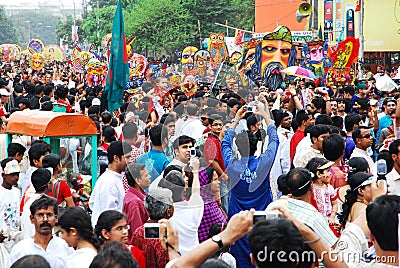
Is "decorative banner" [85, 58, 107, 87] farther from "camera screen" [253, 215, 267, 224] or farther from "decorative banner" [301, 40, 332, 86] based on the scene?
"camera screen" [253, 215, 267, 224]

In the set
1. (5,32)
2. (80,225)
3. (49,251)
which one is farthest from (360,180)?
(5,32)

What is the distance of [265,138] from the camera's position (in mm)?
7531

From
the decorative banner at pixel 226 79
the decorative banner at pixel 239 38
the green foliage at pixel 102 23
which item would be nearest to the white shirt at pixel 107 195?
the decorative banner at pixel 226 79

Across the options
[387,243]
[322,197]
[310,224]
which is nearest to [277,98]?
[322,197]

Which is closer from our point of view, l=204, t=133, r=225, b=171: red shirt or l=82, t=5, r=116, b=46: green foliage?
l=204, t=133, r=225, b=171: red shirt

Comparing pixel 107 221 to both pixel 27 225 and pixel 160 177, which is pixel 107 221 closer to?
pixel 27 225

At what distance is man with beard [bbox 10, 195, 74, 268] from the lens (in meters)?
5.03

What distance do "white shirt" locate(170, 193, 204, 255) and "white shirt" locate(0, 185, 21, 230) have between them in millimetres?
1498

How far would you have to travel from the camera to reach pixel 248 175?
7.08m

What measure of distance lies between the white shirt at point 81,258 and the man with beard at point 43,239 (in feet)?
0.95

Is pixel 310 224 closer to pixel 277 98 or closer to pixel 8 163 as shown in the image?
pixel 8 163

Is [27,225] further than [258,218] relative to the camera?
Yes

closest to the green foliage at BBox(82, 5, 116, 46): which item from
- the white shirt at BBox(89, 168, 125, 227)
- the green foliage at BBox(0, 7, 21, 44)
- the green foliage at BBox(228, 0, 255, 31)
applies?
the green foliage at BBox(228, 0, 255, 31)

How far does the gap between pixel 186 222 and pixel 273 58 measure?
391 inches
